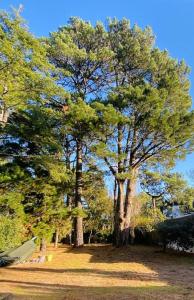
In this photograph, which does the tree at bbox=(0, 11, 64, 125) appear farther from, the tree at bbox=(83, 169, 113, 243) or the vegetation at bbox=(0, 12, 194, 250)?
the tree at bbox=(83, 169, 113, 243)

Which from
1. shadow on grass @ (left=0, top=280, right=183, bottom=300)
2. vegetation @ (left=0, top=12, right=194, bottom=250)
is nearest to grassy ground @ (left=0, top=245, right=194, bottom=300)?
shadow on grass @ (left=0, top=280, right=183, bottom=300)

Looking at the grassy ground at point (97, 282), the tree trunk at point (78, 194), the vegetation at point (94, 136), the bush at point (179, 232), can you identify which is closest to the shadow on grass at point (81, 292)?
the grassy ground at point (97, 282)


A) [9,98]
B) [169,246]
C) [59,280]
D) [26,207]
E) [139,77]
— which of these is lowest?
[59,280]

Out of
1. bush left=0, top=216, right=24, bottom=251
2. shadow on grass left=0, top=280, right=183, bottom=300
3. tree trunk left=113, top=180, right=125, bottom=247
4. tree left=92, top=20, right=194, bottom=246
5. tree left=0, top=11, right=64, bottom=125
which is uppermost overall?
tree left=92, top=20, right=194, bottom=246

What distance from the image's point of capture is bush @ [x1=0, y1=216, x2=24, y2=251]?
43.9 feet

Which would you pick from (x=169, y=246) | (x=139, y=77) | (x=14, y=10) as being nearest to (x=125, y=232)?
(x=169, y=246)

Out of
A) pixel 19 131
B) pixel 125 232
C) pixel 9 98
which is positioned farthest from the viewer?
pixel 125 232

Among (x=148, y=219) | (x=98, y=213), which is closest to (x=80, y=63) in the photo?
(x=98, y=213)

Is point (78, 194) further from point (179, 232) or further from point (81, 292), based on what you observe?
point (81, 292)

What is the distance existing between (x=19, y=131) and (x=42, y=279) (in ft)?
24.4

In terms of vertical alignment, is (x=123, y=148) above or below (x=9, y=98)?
above

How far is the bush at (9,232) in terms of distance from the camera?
43.9 ft

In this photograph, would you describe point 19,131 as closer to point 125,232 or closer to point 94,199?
point 125,232

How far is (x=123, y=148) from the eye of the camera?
64.1 ft
